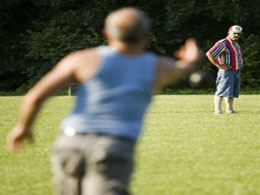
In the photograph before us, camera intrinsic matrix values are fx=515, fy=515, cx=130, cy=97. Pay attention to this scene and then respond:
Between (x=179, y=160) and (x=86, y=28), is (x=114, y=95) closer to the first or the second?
(x=179, y=160)

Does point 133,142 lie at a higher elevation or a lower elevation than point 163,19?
lower

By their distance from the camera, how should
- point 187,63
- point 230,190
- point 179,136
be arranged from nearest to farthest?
point 187,63
point 230,190
point 179,136

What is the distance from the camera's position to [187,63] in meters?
2.94

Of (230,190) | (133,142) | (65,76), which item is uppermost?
(65,76)

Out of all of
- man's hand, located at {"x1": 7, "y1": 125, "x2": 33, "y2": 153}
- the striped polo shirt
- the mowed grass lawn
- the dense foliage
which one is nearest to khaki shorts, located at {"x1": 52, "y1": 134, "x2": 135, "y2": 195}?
man's hand, located at {"x1": 7, "y1": 125, "x2": 33, "y2": 153}

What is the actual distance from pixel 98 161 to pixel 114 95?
351mm

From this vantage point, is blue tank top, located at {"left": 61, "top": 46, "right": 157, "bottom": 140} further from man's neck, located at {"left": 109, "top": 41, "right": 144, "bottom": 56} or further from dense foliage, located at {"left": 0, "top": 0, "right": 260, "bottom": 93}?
dense foliage, located at {"left": 0, "top": 0, "right": 260, "bottom": 93}

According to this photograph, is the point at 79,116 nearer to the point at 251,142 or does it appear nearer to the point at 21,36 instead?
the point at 251,142

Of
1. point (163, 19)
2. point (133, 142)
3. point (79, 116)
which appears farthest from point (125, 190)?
point (163, 19)

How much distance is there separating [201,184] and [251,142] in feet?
9.85

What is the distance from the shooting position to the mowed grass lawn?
472cm

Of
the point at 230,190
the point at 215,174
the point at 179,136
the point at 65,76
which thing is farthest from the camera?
the point at 179,136

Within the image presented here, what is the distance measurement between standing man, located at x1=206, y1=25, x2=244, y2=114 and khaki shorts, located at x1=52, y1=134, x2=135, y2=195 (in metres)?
8.98

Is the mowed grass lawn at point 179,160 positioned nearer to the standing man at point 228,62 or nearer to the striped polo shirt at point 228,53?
the standing man at point 228,62
